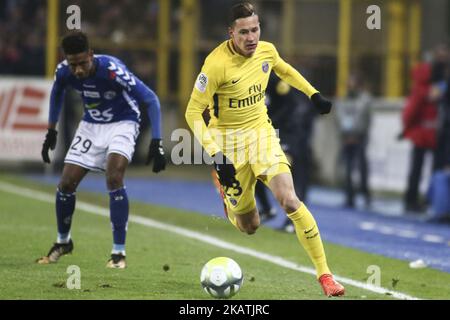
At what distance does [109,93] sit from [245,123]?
134cm

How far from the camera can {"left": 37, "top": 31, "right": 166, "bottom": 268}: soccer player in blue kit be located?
34.9 ft

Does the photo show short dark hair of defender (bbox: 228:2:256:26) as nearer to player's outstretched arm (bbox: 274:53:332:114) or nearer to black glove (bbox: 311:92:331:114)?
player's outstretched arm (bbox: 274:53:332:114)

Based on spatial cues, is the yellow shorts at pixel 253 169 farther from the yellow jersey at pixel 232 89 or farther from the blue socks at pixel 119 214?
the blue socks at pixel 119 214

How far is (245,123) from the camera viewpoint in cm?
1028

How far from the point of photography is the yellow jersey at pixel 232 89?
32.4 ft

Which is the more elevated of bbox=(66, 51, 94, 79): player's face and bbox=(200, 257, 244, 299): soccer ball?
bbox=(66, 51, 94, 79): player's face

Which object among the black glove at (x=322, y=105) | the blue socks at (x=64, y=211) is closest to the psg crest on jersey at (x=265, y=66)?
the black glove at (x=322, y=105)

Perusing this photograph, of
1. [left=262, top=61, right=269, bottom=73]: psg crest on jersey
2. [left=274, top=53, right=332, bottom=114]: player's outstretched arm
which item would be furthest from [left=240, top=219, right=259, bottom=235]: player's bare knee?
[left=262, top=61, right=269, bottom=73]: psg crest on jersey

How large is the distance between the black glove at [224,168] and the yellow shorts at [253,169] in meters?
0.23

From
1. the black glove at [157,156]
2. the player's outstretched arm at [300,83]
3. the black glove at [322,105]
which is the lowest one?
the black glove at [157,156]

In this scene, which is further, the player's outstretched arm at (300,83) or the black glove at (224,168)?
the player's outstretched arm at (300,83)

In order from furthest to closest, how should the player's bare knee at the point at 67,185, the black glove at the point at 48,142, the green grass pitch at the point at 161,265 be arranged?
the black glove at the point at 48,142
the player's bare knee at the point at 67,185
the green grass pitch at the point at 161,265

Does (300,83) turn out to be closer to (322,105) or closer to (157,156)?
(322,105)

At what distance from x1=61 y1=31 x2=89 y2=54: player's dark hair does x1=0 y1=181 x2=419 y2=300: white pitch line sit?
2732 millimetres
